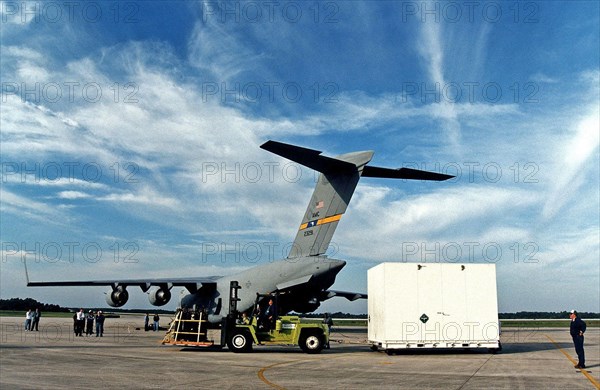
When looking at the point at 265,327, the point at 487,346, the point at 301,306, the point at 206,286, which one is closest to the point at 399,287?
the point at 487,346

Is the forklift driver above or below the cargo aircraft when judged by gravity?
below

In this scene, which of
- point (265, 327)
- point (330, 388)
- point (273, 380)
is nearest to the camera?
point (330, 388)

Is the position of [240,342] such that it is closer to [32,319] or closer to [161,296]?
[161,296]

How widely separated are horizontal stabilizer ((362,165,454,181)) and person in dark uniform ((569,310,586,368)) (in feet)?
23.0

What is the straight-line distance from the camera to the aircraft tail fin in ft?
69.3

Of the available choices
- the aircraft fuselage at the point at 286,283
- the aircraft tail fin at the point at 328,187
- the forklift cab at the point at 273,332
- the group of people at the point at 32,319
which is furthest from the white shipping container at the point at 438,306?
the group of people at the point at 32,319

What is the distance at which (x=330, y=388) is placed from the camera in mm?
10719

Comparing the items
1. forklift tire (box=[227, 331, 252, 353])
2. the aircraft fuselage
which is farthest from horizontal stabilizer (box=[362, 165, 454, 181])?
forklift tire (box=[227, 331, 252, 353])

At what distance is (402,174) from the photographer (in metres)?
21.9

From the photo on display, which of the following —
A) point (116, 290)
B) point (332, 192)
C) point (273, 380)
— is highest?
point (332, 192)

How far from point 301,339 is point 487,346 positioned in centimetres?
714

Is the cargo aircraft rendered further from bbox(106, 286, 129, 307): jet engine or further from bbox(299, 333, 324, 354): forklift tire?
bbox(299, 333, 324, 354): forklift tire

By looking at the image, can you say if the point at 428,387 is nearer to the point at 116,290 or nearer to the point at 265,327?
the point at 265,327

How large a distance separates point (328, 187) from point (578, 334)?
11.2m
